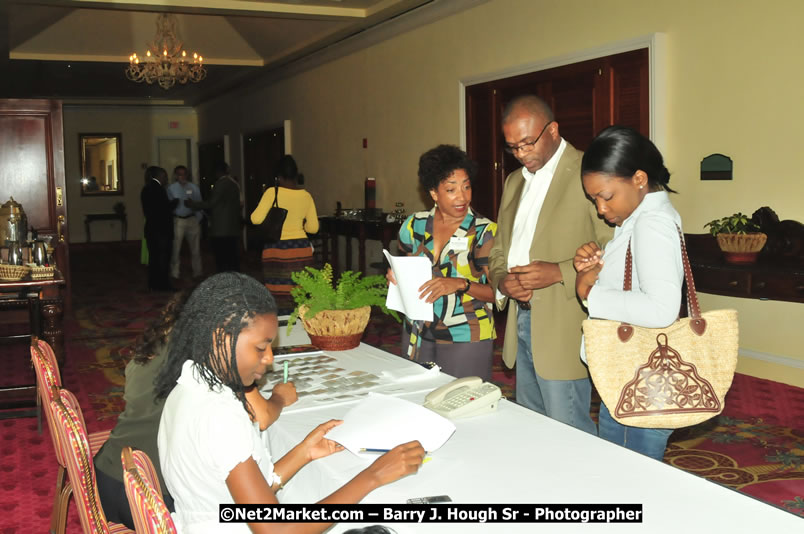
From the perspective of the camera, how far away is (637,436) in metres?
2.29

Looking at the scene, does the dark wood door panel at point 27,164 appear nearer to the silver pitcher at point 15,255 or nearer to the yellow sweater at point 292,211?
the silver pitcher at point 15,255

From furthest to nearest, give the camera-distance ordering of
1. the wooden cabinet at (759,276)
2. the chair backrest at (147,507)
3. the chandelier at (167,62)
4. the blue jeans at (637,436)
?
the chandelier at (167,62) < the wooden cabinet at (759,276) < the blue jeans at (637,436) < the chair backrest at (147,507)

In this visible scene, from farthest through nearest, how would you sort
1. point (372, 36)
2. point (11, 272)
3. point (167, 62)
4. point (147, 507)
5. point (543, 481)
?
point (167, 62) < point (372, 36) < point (11, 272) < point (543, 481) < point (147, 507)

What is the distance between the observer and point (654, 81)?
20.8ft

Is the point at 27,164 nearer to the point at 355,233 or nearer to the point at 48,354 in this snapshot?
the point at 355,233

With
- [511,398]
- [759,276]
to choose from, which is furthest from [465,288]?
[759,276]

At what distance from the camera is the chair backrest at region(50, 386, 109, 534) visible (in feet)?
6.86

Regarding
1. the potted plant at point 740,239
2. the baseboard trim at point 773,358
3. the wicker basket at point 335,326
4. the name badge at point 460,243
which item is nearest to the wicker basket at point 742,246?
the potted plant at point 740,239

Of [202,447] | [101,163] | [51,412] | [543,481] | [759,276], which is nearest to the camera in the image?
[202,447]

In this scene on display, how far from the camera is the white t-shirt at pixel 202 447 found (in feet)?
5.42

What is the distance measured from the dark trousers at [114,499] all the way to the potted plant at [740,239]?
14.1ft

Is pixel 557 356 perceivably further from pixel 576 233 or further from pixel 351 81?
pixel 351 81

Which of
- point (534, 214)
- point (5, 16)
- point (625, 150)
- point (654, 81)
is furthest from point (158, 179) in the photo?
point (625, 150)

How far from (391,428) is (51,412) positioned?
108 centimetres
